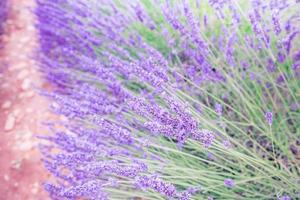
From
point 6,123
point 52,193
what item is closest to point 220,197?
point 52,193

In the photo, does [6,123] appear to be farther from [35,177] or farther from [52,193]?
[52,193]

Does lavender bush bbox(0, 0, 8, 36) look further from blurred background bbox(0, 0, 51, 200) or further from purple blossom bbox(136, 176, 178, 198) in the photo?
purple blossom bbox(136, 176, 178, 198)

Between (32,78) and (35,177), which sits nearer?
(35,177)

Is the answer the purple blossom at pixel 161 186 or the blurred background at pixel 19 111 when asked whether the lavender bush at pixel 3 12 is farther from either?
the purple blossom at pixel 161 186

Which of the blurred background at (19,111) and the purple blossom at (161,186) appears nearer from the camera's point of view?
A: the purple blossom at (161,186)

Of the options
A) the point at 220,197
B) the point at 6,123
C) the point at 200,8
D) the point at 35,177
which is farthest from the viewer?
the point at 6,123

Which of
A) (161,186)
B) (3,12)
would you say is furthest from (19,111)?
(161,186)

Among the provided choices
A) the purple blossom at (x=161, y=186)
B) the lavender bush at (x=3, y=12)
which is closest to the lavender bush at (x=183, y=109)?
the purple blossom at (x=161, y=186)
